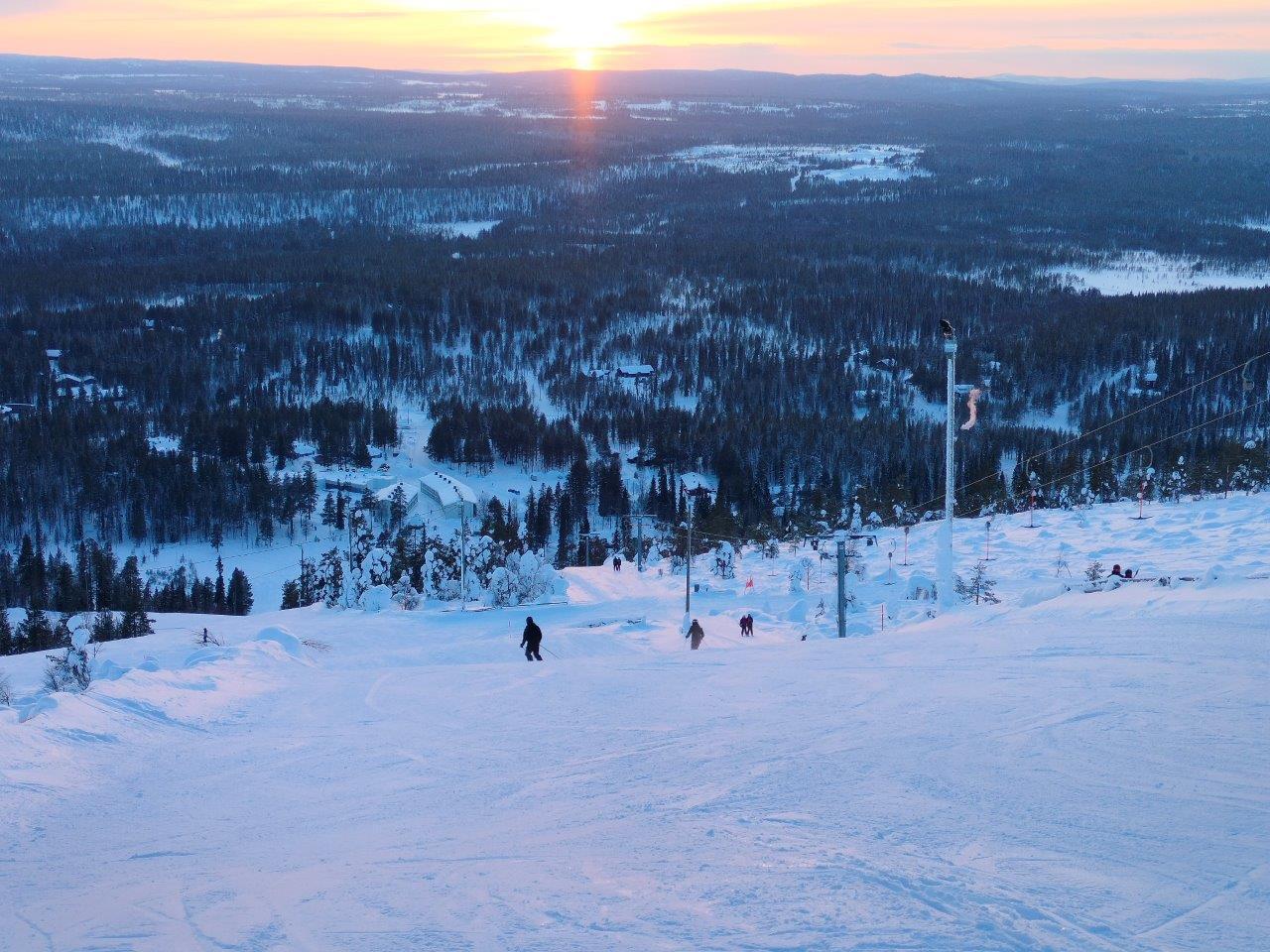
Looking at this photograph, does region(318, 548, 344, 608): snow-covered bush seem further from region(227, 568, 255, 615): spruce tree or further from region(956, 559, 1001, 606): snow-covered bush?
region(956, 559, 1001, 606): snow-covered bush

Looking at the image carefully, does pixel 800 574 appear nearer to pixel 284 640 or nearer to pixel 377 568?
pixel 377 568

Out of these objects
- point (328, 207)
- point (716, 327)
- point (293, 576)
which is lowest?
point (293, 576)

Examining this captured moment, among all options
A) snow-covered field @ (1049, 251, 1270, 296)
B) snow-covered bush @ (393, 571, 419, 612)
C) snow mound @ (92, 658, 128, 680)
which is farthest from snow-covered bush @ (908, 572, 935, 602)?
snow-covered field @ (1049, 251, 1270, 296)

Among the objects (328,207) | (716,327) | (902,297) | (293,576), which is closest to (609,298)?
(716,327)

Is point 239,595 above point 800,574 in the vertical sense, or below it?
below

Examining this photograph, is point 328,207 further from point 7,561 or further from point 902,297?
point 7,561

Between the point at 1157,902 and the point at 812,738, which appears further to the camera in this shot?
the point at 812,738

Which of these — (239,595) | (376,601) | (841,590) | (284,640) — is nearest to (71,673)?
(284,640)
